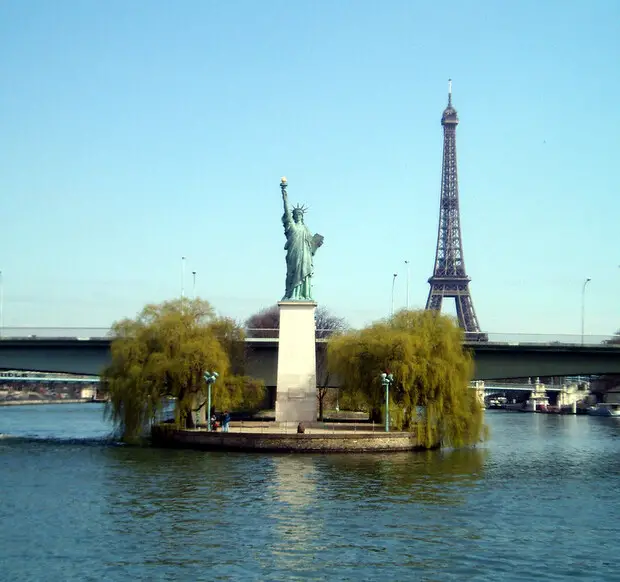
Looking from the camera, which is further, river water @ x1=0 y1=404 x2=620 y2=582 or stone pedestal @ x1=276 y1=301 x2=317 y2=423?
stone pedestal @ x1=276 y1=301 x2=317 y2=423

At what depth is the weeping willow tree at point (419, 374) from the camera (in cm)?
5447

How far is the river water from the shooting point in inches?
993

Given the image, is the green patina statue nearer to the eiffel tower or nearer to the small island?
the small island

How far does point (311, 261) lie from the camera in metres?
59.4

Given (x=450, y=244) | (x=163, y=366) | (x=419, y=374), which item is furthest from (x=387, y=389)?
(x=450, y=244)

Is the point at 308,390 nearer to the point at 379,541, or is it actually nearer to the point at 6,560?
the point at 379,541

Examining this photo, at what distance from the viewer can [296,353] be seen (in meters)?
57.8

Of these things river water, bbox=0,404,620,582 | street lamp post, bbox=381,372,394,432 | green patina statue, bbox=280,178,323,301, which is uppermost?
green patina statue, bbox=280,178,323,301

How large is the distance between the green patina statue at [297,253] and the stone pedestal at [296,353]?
3.18ft

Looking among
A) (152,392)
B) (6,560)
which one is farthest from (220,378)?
(6,560)

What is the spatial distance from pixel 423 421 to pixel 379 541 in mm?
26649

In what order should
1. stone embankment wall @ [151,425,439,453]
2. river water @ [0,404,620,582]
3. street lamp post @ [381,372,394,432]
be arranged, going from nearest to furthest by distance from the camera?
river water @ [0,404,620,582] < stone embankment wall @ [151,425,439,453] < street lamp post @ [381,372,394,432]

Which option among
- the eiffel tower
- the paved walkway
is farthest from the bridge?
the eiffel tower

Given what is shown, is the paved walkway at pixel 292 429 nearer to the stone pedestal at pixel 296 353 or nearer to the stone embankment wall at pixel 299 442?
the stone embankment wall at pixel 299 442
